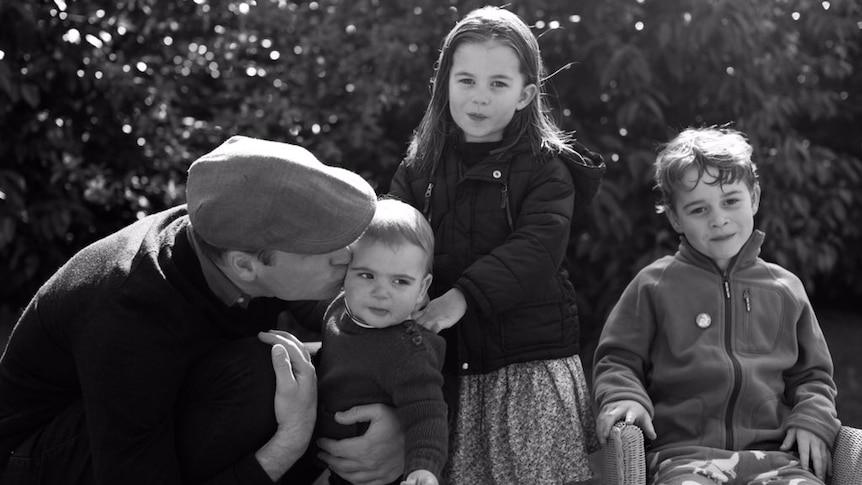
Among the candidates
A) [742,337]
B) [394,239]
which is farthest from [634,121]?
[394,239]

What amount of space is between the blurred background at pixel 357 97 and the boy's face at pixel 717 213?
184 centimetres

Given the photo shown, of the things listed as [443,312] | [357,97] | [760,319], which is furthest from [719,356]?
[357,97]

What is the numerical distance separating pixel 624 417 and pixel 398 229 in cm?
82

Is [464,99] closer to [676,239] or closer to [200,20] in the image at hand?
[676,239]

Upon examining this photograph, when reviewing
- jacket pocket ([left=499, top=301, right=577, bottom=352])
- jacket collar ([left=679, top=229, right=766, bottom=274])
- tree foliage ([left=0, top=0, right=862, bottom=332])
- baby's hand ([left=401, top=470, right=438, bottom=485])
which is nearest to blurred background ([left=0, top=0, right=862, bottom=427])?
tree foliage ([left=0, top=0, right=862, bottom=332])

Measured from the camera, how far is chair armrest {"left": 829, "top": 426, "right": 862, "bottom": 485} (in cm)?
261

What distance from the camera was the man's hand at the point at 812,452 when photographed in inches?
105

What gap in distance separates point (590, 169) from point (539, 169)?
171mm

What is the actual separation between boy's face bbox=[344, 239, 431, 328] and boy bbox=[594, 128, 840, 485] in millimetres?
666

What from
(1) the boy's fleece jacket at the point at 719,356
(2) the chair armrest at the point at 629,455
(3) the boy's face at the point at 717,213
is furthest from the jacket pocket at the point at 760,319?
(2) the chair armrest at the point at 629,455

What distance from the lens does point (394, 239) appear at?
260 centimetres

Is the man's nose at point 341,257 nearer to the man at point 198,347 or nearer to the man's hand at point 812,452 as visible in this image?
the man at point 198,347

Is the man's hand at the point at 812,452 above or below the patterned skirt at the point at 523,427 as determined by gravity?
above

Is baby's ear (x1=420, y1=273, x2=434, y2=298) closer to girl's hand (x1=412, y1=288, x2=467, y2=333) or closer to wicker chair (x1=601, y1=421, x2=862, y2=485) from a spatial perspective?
girl's hand (x1=412, y1=288, x2=467, y2=333)
